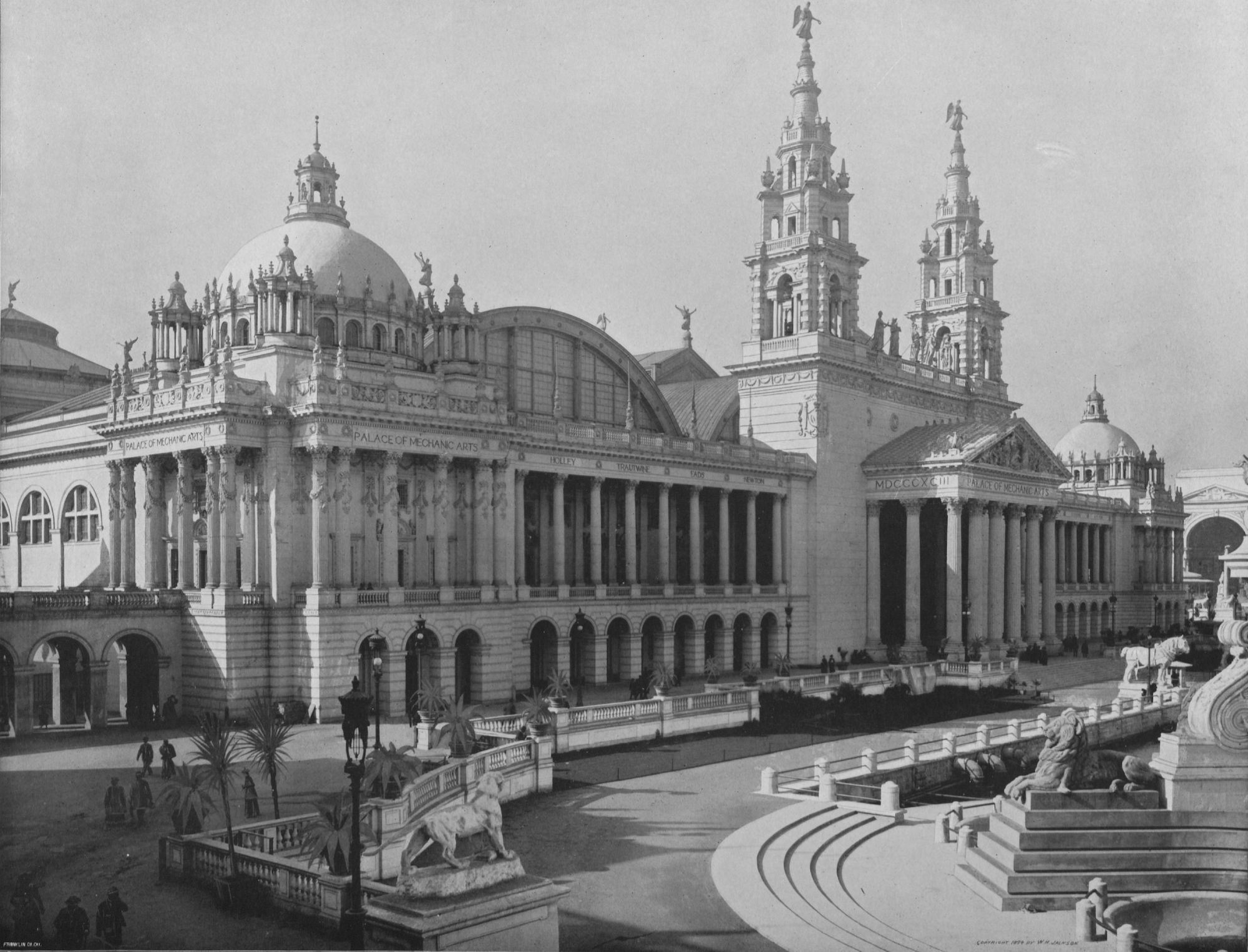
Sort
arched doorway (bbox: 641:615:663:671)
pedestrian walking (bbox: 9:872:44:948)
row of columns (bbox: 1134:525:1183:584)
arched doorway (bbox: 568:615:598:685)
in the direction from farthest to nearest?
row of columns (bbox: 1134:525:1183:584)
arched doorway (bbox: 641:615:663:671)
arched doorway (bbox: 568:615:598:685)
pedestrian walking (bbox: 9:872:44:948)

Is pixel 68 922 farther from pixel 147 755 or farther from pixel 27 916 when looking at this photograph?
pixel 147 755

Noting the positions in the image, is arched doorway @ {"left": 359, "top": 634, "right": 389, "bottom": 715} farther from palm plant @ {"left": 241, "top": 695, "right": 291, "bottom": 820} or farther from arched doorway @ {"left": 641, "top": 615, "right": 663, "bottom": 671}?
arched doorway @ {"left": 641, "top": 615, "right": 663, "bottom": 671}

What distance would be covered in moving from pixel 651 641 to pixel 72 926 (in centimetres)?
4792

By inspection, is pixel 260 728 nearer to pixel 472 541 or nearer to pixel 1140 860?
pixel 1140 860

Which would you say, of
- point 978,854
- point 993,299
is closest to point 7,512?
point 978,854

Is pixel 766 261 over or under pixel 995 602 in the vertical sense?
over

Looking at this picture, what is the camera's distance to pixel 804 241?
253 feet

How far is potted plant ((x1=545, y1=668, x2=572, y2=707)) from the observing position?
46.0 m

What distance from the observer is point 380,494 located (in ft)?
171

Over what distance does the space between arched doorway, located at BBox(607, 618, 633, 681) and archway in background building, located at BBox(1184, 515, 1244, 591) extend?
3771 inches

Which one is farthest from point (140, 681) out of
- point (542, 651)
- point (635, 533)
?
point (635, 533)

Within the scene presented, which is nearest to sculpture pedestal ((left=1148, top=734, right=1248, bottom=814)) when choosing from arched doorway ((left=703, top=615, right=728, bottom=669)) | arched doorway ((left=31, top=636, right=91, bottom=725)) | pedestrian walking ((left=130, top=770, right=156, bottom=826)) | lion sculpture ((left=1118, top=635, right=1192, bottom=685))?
pedestrian walking ((left=130, top=770, right=156, bottom=826))

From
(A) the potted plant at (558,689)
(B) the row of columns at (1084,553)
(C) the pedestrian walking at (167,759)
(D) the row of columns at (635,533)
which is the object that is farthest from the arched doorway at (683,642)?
(B) the row of columns at (1084,553)

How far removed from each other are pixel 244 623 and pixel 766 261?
4284 cm
